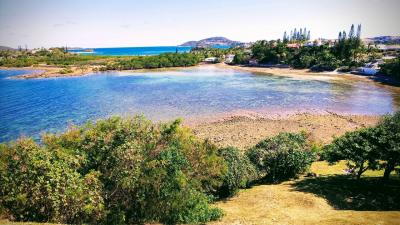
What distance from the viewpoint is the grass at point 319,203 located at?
65.4ft

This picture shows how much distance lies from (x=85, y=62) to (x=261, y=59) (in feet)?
311

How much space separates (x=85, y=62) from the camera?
168 meters

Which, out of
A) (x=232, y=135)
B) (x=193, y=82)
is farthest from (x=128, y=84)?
(x=232, y=135)

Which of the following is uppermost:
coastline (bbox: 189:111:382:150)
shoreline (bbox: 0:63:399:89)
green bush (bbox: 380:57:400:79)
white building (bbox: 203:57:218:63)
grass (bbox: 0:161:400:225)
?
white building (bbox: 203:57:218:63)

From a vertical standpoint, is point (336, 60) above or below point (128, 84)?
above

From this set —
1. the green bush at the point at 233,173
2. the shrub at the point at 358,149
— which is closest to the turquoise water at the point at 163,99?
the green bush at the point at 233,173

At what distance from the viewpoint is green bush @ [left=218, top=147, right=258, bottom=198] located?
83.0 feet

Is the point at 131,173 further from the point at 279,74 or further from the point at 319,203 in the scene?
the point at 279,74

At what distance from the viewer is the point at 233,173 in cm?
2556

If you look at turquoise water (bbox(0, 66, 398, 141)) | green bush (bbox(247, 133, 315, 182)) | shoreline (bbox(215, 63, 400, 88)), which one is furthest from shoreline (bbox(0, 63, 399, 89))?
green bush (bbox(247, 133, 315, 182))

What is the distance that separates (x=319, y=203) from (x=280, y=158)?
6657 mm

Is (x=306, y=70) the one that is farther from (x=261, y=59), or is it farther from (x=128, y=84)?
(x=128, y=84)

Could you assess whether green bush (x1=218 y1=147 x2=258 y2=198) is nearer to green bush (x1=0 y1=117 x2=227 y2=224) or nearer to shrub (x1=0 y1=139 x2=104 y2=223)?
green bush (x1=0 y1=117 x2=227 y2=224)

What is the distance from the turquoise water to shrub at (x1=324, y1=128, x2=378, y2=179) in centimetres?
3587
